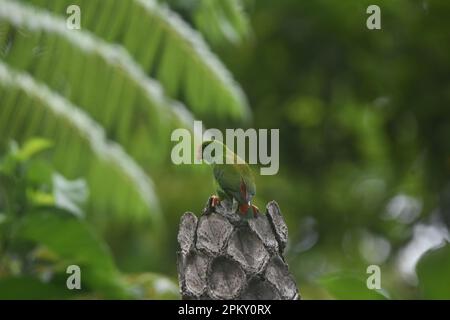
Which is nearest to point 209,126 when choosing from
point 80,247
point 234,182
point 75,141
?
point 75,141

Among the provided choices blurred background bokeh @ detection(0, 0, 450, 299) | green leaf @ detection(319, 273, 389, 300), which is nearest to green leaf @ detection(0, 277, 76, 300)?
blurred background bokeh @ detection(0, 0, 450, 299)

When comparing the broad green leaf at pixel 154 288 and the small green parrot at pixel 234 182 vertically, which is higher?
the broad green leaf at pixel 154 288

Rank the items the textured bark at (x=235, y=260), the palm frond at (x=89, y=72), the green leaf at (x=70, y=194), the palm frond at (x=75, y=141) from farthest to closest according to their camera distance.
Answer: the palm frond at (x=75, y=141) < the palm frond at (x=89, y=72) < the green leaf at (x=70, y=194) < the textured bark at (x=235, y=260)

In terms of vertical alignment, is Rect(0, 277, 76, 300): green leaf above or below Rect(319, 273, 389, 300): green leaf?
above

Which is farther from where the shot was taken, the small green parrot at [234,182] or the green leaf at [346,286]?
the green leaf at [346,286]

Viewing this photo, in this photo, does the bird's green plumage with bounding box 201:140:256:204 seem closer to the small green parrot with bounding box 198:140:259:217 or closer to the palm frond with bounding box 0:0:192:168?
the small green parrot with bounding box 198:140:259:217

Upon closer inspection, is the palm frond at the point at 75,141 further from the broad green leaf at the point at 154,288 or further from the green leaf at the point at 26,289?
the green leaf at the point at 26,289

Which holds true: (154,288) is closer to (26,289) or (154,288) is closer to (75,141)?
(26,289)

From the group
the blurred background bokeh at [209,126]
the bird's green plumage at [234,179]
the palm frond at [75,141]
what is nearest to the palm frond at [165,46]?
the blurred background bokeh at [209,126]

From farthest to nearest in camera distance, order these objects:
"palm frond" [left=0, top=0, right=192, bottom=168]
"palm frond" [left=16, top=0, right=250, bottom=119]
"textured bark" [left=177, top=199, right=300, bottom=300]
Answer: "palm frond" [left=0, top=0, right=192, bottom=168] < "palm frond" [left=16, top=0, right=250, bottom=119] < "textured bark" [left=177, top=199, right=300, bottom=300]
